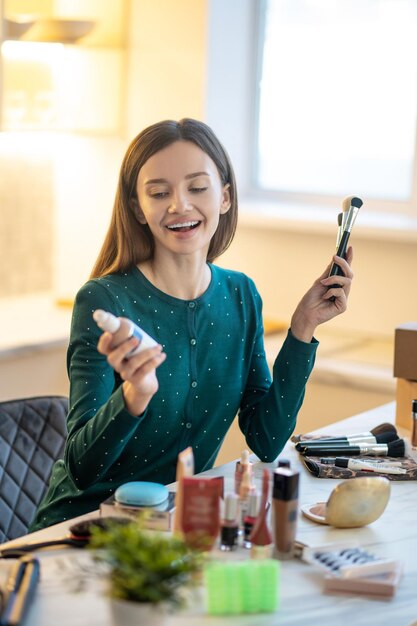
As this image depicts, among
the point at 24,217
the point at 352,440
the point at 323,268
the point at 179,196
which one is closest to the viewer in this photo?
the point at 179,196

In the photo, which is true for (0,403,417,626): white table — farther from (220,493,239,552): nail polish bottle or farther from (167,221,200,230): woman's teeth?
(167,221,200,230): woman's teeth

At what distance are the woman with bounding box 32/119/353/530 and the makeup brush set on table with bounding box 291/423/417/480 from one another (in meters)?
0.07

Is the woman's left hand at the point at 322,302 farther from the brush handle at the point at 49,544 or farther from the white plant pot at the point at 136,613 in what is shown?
the white plant pot at the point at 136,613

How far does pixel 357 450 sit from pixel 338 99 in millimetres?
1836

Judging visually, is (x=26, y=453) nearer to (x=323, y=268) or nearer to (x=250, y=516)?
(x=250, y=516)

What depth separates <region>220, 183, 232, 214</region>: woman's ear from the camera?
202cm

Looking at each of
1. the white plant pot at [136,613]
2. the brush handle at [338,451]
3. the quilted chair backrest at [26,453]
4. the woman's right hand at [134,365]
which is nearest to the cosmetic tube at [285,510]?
the woman's right hand at [134,365]

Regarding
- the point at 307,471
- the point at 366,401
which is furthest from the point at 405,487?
the point at 366,401

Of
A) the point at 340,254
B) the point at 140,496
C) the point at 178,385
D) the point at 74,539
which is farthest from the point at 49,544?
the point at 340,254

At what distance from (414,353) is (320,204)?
1.48m

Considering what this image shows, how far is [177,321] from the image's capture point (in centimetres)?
194

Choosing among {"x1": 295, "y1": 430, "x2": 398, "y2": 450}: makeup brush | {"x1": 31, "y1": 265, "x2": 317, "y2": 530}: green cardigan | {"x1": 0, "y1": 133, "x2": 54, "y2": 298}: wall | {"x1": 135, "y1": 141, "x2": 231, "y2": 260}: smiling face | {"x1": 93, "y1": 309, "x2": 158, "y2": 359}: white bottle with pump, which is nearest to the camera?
{"x1": 93, "y1": 309, "x2": 158, "y2": 359}: white bottle with pump

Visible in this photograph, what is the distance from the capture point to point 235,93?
3582mm

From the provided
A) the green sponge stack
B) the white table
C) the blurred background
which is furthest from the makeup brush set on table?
the blurred background
